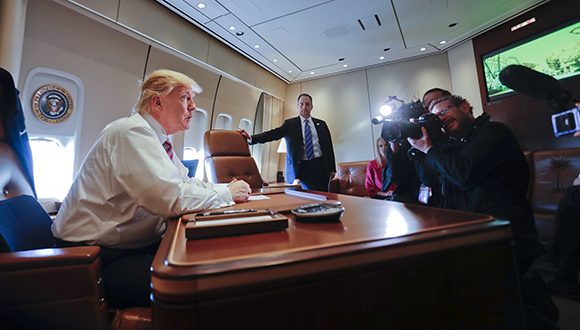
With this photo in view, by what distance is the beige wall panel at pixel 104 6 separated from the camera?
2520 mm

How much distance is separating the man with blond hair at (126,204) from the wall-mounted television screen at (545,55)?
4.76 m

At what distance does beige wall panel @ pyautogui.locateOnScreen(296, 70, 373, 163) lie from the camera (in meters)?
5.55

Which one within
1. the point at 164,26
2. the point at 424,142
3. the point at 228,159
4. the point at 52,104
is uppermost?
the point at 164,26

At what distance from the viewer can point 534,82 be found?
4.03 ft

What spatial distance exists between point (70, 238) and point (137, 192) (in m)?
0.36

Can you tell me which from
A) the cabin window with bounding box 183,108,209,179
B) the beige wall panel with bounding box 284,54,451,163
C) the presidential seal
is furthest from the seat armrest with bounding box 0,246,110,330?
the beige wall panel with bounding box 284,54,451,163

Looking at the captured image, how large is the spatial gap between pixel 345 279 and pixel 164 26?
13.1ft

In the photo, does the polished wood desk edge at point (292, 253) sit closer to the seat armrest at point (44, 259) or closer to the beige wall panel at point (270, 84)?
the seat armrest at point (44, 259)

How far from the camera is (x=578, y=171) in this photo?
250cm

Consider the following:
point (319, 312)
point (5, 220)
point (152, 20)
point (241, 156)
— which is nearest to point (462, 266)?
point (319, 312)

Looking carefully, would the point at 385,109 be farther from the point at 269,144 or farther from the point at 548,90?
the point at 548,90

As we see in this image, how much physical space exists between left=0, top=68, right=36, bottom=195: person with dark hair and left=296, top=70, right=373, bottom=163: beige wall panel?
17.5 feet

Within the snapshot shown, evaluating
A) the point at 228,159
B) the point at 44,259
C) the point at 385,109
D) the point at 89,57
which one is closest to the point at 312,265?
the point at 44,259

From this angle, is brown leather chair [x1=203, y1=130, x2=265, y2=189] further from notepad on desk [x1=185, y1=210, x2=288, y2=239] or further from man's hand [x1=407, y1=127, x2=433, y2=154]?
notepad on desk [x1=185, y1=210, x2=288, y2=239]
